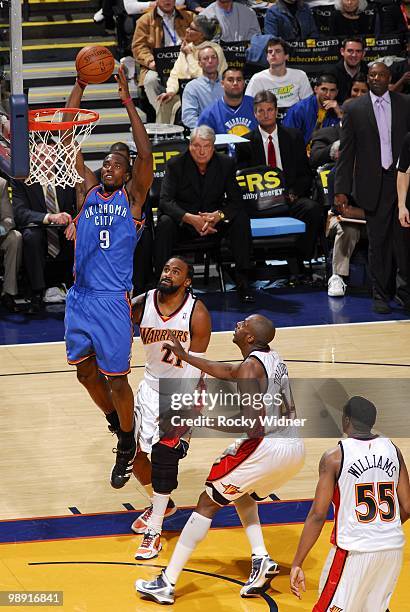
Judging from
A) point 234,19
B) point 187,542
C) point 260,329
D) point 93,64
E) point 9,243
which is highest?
point 234,19

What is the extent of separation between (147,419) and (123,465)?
0.30 meters

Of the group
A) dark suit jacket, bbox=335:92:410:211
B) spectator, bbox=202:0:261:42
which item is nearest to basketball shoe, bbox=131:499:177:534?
dark suit jacket, bbox=335:92:410:211

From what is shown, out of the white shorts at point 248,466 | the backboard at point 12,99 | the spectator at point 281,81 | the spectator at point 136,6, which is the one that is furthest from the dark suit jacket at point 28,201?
the white shorts at point 248,466

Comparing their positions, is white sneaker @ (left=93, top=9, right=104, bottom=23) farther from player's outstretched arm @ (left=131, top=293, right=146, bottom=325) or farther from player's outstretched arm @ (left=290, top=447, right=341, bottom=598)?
player's outstretched arm @ (left=290, top=447, right=341, bottom=598)

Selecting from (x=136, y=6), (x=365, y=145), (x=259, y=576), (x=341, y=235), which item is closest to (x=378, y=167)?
(x=365, y=145)

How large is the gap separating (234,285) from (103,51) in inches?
198

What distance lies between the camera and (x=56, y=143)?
762 cm

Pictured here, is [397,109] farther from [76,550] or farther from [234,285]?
[76,550]

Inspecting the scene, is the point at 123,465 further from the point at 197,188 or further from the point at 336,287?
the point at 336,287

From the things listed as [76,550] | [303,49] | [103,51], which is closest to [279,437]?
[76,550]

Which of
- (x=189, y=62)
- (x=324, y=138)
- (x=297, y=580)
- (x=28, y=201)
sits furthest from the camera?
(x=189, y=62)

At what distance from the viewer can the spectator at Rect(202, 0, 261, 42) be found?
576 inches

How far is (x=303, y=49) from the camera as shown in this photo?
14516mm

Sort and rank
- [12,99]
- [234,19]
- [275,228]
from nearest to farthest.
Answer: [12,99], [275,228], [234,19]
